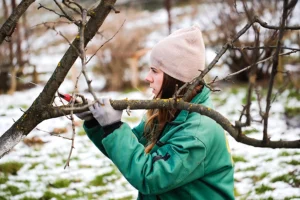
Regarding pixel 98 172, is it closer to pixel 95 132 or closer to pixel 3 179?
pixel 3 179

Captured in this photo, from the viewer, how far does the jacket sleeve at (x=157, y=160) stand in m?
1.86

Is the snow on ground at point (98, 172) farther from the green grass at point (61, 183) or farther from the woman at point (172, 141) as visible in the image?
the woman at point (172, 141)

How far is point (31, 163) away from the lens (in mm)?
4770

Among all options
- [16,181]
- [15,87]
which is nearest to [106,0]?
[16,181]

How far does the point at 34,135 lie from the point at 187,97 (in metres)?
4.26

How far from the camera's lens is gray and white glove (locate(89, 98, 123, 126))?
1917 mm

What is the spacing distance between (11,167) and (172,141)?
3.08 metres

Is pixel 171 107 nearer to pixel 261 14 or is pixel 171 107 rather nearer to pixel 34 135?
pixel 34 135

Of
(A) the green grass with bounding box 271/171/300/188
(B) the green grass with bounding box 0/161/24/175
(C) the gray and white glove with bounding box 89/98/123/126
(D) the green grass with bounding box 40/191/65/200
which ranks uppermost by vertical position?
(C) the gray and white glove with bounding box 89/98/123/126

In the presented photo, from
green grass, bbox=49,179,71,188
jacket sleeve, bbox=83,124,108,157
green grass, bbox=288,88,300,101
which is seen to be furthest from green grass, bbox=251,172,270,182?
green grass, bbox=288,88,300,101

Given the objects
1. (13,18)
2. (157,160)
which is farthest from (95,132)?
(13,18)

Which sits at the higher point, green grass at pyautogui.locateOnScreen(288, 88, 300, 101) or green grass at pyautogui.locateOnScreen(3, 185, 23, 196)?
green grass at pyautogui.locateOnScreen(288, 88, 300, 101)

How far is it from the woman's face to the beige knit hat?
22mm

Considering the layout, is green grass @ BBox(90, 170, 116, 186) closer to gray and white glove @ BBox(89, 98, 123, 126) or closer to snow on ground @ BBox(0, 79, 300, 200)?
snow on ground @ BBox(0, 79, 300, 200)
